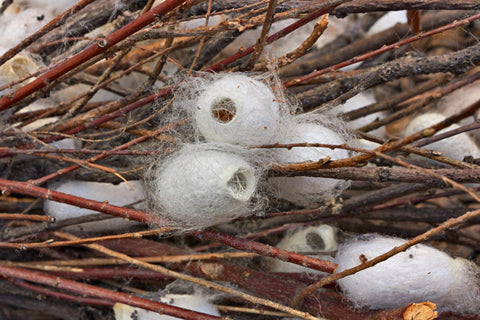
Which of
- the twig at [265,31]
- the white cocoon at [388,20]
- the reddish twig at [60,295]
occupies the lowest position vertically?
the reddish twig at [60,295]

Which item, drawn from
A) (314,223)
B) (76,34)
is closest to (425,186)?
(314,223)

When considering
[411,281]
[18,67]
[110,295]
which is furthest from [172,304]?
[18,67]

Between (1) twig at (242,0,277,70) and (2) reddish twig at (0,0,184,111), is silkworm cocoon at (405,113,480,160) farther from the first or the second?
(2) reddish twig at (0,0,184,111)

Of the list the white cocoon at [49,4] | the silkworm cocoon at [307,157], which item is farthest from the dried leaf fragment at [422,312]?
the white cocoon at [49,4]

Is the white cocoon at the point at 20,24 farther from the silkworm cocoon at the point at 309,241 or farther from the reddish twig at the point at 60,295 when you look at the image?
the silkworm cocoon at the point at 309,241

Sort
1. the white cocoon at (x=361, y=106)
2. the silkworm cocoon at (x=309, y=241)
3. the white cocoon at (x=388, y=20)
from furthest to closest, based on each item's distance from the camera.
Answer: the white cocoon at (x=388, y=20), the white cocoon at (x=361, y=106), the silkworm cocoon at (x=309, y=241)

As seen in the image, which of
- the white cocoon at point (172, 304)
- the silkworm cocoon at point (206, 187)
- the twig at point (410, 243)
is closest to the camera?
the twig at point (410, 243)

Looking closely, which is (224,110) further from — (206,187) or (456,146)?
(456,146)

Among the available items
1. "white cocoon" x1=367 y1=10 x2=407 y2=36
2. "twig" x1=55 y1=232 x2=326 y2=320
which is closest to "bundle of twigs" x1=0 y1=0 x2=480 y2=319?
"twig" x1=55 y1=232 x2=326 y2=320
